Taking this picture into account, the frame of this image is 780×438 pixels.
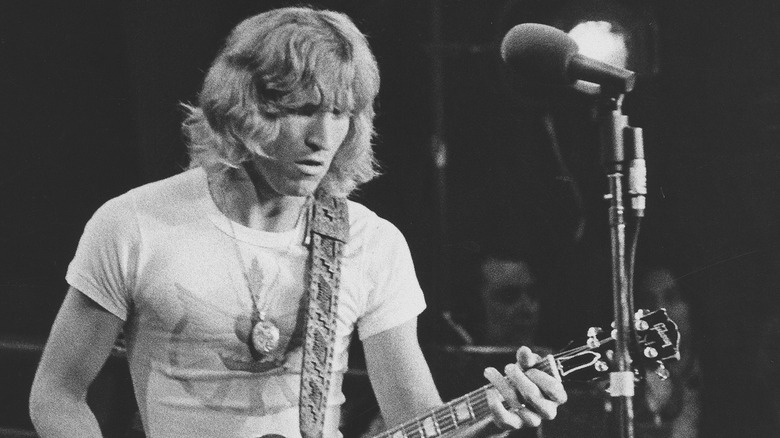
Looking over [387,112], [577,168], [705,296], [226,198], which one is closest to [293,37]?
[226,198]

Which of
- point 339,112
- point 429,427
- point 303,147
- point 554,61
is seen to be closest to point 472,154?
point 339,112

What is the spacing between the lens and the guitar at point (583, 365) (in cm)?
160

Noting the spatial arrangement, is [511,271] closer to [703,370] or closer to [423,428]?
[703,370]

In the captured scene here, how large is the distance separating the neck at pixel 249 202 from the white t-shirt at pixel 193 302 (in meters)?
0.02

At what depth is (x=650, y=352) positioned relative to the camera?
1.60 meters

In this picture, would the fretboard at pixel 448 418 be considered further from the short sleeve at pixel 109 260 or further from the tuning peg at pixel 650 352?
the short sleeve at pixel 109 260

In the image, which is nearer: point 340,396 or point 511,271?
point 340,396

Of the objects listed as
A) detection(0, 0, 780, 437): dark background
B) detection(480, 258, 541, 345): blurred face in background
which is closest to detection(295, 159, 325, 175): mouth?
detection(0, 0, 780, 437): dark background

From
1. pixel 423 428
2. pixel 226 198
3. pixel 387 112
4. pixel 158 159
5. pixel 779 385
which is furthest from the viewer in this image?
pixel 387 112

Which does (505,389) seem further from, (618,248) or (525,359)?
(618,248)

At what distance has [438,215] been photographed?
344 centimetres

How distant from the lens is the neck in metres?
2.12

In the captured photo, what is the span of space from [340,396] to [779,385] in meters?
1.73

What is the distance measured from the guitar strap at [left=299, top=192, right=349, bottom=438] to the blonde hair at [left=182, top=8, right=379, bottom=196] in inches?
5.7
